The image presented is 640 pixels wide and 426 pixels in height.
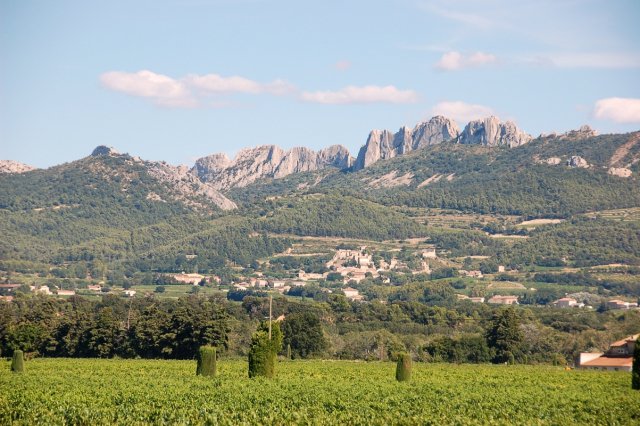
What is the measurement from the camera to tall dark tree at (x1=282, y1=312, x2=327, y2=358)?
115000 mm

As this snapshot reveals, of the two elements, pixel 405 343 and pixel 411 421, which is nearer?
pixel 411 421

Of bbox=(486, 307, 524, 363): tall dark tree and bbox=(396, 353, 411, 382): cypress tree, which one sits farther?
bbox=(486, 307, 524, 363): tall dark tree

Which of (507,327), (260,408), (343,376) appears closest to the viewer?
(260,408)

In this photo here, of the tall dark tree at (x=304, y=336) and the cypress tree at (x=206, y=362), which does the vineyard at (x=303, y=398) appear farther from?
the tall dark tree at (x=304, y=336)

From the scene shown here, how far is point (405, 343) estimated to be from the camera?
13075 centimetres

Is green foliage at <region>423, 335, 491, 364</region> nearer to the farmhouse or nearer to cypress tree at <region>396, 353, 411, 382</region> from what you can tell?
the farmhouse

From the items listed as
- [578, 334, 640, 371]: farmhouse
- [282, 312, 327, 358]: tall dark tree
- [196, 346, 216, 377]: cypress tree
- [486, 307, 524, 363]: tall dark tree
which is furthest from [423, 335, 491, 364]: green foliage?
[196, 346, 216, 377]: cypress tree

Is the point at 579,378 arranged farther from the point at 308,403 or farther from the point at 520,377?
the point at 308,403

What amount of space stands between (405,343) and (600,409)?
A: 3276 inches

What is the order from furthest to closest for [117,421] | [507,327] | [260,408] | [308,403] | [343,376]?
[507,327] < [343,376] < [308,403] < [260,408] < [117,421]

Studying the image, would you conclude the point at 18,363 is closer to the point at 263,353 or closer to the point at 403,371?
the point at 263,353

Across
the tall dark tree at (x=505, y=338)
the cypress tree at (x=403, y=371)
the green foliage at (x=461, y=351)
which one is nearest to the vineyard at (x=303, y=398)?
the cypress tree at (x=403, y=371)

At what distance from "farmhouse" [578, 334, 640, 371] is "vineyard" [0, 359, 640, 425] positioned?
2514cm

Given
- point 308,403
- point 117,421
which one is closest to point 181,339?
point 308,403
